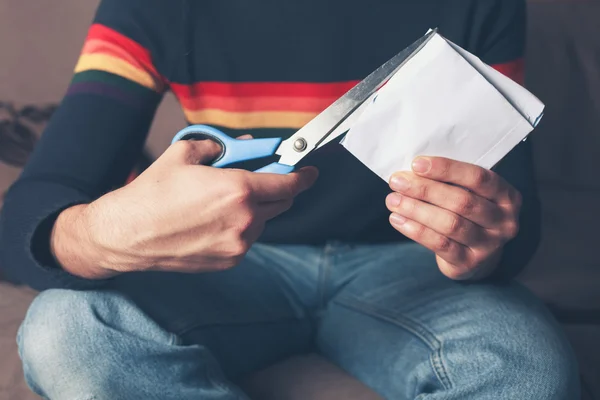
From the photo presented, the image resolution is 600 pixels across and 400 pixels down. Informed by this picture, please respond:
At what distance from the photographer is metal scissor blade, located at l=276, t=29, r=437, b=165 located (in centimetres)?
58

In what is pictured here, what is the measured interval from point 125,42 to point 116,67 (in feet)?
0.11

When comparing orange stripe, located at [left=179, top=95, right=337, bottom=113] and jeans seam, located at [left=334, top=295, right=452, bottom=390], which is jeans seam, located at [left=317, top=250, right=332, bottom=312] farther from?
orange stripe, located at [left=179, top=95, right=337, bottom=113]

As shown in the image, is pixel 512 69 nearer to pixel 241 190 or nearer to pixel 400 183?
pixel 400 183

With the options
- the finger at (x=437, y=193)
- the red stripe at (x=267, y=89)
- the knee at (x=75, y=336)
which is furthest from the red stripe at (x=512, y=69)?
the knee at (x=75, y=336)

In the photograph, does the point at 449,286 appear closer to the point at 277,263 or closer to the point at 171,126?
the point at 277,263

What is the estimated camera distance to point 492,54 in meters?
0.83

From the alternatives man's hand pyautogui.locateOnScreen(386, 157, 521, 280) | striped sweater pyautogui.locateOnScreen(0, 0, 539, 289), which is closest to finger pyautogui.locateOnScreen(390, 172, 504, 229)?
man's hand pyautogui.locateOnScreen(386, 157, 521, 280)

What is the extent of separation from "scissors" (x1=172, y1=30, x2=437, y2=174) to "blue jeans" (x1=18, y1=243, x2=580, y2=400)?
0.20m

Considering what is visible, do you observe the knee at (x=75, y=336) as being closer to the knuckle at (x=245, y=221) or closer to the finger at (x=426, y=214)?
the knuckle at (x=245, y=221)

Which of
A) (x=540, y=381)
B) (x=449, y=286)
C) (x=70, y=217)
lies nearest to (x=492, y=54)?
(x=449, y=286)

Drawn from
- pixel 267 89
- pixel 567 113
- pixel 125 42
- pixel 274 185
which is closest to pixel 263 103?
pixel 267 89

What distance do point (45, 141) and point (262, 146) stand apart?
322 millimetres

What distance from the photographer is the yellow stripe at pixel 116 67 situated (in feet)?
2.64

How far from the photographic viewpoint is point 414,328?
73 cm
